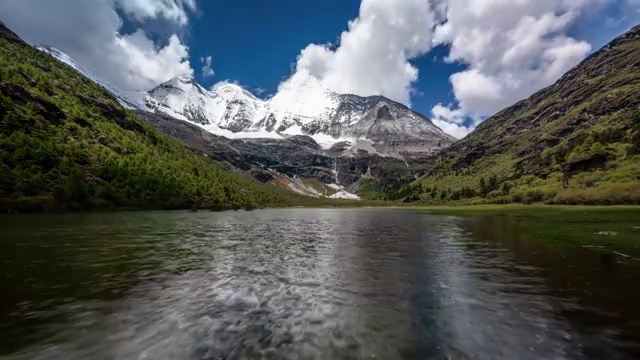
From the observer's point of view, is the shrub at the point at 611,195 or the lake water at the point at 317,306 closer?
the lake water at the point at 317,306

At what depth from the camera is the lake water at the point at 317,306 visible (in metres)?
17.7

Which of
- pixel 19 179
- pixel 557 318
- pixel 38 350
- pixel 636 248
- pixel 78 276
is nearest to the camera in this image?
pixel 38 350

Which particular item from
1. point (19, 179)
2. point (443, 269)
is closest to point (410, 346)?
point (443, 269)

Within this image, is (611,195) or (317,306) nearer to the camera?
(317,306)

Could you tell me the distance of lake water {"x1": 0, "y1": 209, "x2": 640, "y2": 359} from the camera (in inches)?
697

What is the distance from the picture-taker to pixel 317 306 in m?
25.4

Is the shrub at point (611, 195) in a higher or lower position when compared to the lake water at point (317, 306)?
higher

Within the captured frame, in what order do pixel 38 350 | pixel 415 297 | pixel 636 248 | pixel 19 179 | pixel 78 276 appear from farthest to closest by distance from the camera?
pixel 19 179
pixel 636 248
pixel 78 276
pixel 415 297
pixel 38 350

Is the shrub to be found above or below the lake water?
above

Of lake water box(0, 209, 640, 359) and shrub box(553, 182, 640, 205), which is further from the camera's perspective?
shrub box(553, 182, 640, 205)

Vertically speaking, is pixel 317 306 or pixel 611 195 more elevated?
pixel 611 195

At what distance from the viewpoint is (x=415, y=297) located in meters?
27.7

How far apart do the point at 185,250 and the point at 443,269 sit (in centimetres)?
3374

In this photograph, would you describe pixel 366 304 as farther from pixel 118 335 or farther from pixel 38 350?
pixel 38 350
